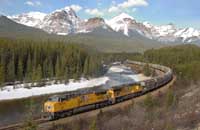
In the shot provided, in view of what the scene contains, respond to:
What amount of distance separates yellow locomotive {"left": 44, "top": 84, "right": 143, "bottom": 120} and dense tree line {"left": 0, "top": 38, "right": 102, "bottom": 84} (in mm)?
40717

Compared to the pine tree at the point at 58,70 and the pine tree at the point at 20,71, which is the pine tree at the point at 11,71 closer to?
the pine tree at the point at 20,71

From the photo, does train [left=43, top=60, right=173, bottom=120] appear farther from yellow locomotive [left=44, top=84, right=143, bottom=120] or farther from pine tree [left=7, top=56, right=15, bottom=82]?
pine tree [left=7, top=56, right=15, bottom=82]

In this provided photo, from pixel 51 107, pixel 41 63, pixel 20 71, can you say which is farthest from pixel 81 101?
pixel 41 63

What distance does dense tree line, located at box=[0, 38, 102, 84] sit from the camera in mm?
106188

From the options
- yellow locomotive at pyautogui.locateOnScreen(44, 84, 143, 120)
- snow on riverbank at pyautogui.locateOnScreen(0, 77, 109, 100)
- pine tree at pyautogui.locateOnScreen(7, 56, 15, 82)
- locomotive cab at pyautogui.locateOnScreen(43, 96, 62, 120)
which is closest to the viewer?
locomotive cab at pyautogui.locateOnScreen(43, 96, 62, 120)

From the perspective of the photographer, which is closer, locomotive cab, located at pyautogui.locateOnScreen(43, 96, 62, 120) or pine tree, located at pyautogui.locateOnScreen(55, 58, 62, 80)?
locomotive cab, located at pyautogui.locateOnScreen(43, 96, 62, 120)

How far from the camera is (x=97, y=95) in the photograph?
58156mm

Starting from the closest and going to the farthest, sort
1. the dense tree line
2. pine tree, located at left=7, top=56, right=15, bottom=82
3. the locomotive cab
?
the locomotive cab < pine tree, located at left=7, top=56, right=15, bottom=82 < the dense tree line

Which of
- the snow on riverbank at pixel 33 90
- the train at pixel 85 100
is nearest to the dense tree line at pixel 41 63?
the snow on riverbank at pixel 33 90

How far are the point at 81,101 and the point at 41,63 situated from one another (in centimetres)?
7250

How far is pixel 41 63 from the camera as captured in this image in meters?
123

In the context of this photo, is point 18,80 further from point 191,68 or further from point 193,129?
point 193,129

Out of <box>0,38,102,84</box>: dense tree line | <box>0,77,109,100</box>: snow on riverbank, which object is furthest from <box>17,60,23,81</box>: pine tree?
<box>0,77,109,100</box>: snow on riverbank

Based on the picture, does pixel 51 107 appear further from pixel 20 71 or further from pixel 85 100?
pixel 20 71
